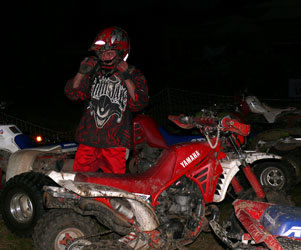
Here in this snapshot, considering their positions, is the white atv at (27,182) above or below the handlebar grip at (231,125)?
below

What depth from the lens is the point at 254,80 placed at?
1844 centimetres

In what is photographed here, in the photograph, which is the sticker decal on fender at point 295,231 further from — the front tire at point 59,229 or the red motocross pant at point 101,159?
the red motocross pant at point 101,159

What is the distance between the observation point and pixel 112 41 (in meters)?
4.08

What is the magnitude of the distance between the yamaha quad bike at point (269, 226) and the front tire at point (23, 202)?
7.04ft

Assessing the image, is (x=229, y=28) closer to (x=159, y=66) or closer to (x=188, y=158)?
(x=159, y=66)

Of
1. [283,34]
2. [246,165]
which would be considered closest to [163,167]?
[246,165]

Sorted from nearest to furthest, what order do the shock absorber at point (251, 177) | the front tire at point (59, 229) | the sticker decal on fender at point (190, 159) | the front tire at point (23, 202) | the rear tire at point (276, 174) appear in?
the front tire at point (59, 229)
the sticker decal on fender at point (190, 159)
the shock absorber at point (251, 177)
the front tire at point (23, 202)
the rear tire at point (276, 174)

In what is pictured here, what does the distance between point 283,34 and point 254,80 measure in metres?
→ 2.91

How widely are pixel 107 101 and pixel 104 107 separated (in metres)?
0.07

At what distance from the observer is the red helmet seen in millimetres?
4055

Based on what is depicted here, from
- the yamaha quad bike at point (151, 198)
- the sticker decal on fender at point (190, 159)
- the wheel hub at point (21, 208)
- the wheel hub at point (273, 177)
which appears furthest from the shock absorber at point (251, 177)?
the wheel hub at point (273, 177)

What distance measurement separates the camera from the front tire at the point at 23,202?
4406mm

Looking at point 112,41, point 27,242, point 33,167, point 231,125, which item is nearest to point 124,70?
point 112,41

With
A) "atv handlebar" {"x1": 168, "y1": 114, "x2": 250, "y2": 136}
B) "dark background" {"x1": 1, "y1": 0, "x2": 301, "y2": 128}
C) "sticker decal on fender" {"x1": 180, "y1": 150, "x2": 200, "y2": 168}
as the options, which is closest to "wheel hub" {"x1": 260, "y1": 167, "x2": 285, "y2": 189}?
"atv handlebar" {"x1": 168, "y1": 114, "x2": 250, "y2": 136}
